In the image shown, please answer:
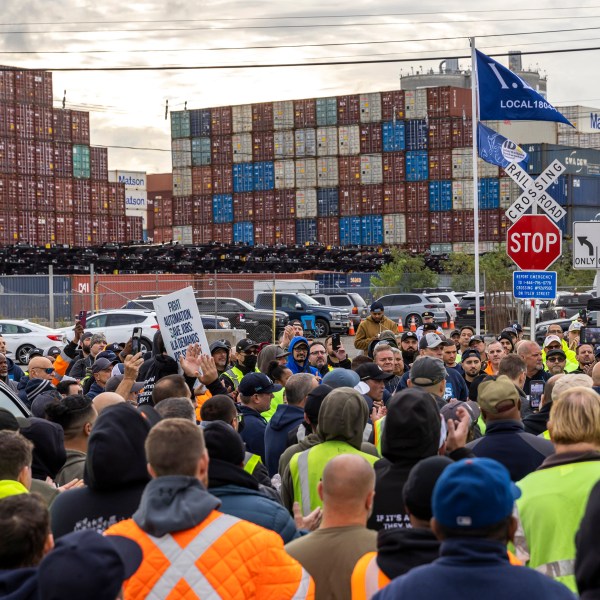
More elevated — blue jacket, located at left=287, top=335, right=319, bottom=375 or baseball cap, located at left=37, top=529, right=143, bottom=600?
baseball cap, located at left=37, top=529, right=143, bottom=600

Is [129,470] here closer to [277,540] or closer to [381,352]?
[277,540]

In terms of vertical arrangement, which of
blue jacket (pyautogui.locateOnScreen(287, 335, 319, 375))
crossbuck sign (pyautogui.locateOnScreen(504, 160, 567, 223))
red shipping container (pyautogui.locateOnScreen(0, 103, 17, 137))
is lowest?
blue jacket (pyautogui.locateOnScreen(287, 335, 319, 375))

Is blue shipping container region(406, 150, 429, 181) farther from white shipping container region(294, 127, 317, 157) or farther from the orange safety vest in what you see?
the orange safety vest

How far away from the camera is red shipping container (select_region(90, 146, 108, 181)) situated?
2566 inches

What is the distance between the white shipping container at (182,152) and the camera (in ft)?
265

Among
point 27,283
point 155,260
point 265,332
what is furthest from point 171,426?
point 155,260

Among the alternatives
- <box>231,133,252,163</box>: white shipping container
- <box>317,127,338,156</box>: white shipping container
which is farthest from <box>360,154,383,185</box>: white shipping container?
<box>231,133,252,163</box>: white shipping container

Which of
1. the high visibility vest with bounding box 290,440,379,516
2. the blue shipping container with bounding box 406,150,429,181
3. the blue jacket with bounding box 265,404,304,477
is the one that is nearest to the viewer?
the high visibility vest with bounding box 290,440,379,516

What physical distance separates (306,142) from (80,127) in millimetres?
18139

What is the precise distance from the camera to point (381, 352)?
10.8m

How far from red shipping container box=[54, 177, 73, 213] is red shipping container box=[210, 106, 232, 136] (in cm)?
1861

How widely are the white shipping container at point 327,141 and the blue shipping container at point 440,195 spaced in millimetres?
7526

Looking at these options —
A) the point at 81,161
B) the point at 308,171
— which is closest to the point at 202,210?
the point at 308,171

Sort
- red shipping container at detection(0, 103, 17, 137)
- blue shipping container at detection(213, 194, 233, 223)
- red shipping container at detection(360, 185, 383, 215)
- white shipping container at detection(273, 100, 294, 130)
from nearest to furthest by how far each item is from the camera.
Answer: red shipping container at detection(0, 103, 17, 137)
red shipping container at detection(360, 185, 383, 215)
white shipping container at detection(273, 100, 294, 130)
blue shipping container at detection(213, 194, 233, 223)
